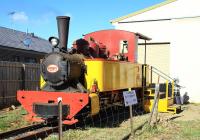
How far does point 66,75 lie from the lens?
10750mm

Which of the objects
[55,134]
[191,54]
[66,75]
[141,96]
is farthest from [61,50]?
[191,54]

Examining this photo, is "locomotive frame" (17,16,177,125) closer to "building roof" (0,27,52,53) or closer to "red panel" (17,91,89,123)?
"red panel" (17,91,89,123)

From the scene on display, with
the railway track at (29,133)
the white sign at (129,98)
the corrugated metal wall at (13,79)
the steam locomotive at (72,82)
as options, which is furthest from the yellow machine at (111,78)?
the corrugated metal wall at (13,79)

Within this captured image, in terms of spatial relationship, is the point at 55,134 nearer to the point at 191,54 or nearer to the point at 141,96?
the point at 141,96

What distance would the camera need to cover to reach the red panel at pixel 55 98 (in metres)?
10.3

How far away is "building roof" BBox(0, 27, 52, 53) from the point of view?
27223 mm

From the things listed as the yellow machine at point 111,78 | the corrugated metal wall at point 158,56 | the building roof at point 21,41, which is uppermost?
the building roof at point 21,41

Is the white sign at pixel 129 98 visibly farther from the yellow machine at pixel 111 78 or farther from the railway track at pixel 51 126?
the railway track at pixel 51 126

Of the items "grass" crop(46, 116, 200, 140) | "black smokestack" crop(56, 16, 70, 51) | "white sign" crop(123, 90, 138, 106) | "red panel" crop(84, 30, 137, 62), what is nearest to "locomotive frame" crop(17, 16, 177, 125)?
"black smokestack" crop(56, 16, 70, 51)

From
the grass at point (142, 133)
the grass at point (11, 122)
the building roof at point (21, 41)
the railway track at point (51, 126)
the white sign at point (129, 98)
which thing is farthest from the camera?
the building roof at point (21, 41)

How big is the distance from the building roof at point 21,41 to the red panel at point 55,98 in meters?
15.1

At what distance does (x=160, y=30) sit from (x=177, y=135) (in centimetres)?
1203

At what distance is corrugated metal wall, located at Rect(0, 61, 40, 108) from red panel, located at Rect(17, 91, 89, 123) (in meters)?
5.82

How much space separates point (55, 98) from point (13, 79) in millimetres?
7507
